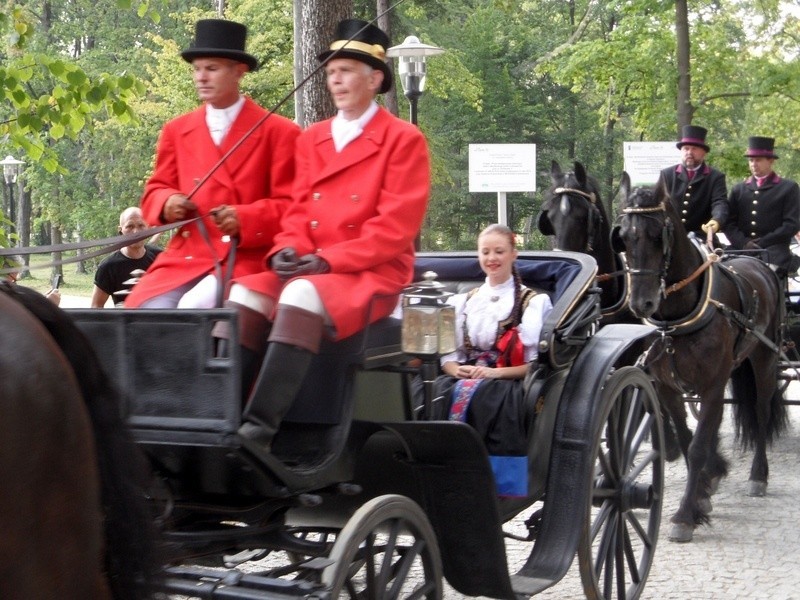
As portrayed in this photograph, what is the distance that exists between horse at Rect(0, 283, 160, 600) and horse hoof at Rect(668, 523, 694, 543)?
468cm

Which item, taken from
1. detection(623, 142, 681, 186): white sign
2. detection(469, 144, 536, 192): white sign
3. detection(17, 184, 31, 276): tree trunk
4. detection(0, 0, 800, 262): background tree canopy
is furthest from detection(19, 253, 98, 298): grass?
detection(623, 142, 681, 186): white sign

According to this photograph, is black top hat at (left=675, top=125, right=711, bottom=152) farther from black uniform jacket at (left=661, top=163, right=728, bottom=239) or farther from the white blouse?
the white blouse

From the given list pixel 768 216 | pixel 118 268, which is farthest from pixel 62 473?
pixel 768 216

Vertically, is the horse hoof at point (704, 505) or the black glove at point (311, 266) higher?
the black glove at point (311, 266)

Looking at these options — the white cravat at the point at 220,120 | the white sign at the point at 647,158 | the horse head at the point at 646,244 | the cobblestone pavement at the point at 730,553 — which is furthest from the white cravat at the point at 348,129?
→ the white sign at the point at 647,158

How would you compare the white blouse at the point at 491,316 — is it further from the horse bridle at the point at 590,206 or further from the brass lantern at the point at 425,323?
the horse bridle at the point at 590,206

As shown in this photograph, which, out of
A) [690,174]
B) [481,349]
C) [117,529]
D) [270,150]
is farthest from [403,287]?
[690,174]

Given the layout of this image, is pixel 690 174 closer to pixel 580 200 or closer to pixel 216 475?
pixel 580 200

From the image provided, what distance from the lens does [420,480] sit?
13.7 ft

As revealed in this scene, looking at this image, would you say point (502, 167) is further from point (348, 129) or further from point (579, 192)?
point (348, 129)

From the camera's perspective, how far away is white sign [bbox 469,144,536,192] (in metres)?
16.8

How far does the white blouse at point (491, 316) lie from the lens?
4.89m

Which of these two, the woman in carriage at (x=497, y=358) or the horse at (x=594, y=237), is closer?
the woman in carriage at (x=497, y=358)

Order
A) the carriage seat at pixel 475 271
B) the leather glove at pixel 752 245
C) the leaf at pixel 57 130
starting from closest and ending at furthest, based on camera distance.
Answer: the carriage seat at pixel 475 271 → the leaf at pixel 57 130 → the leather glove at pixel 752 245
